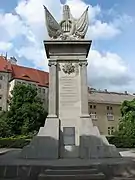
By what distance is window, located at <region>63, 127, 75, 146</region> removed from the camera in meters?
14.6

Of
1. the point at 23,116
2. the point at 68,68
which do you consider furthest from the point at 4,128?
the point at 68,68

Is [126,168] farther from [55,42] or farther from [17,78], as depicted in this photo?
[17,78]

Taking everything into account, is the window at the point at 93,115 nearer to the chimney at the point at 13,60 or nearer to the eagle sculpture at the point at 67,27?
the chimney at the point at 13,60

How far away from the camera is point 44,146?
1390cm

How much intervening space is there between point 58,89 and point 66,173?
6.93 metres

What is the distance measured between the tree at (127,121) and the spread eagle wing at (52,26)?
25638 mm

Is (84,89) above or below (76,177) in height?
above

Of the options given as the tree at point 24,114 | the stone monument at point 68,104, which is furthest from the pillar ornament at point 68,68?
the tree at point 24,114

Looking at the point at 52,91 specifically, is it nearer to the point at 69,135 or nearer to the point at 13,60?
the point at 69,135

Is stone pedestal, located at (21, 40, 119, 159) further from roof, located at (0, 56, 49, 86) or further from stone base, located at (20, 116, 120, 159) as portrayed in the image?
roof, located at (0, 56, 49, 86)

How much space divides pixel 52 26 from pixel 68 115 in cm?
593

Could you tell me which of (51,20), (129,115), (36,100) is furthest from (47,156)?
(36,100)

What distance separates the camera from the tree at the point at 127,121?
40000 millimetres

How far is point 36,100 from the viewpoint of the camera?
57.7 meters
